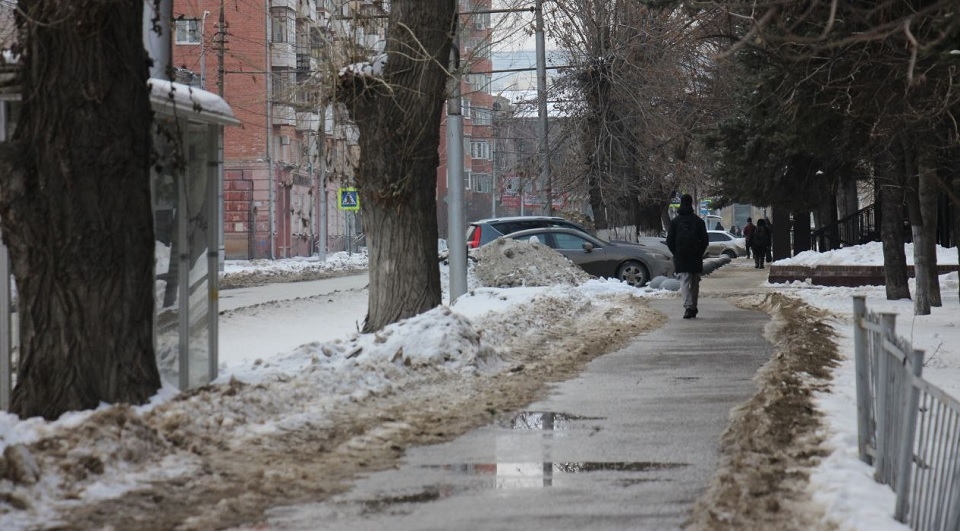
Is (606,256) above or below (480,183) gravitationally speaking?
below

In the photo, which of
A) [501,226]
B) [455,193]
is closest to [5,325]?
[455,193]

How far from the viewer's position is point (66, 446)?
26.1 ft

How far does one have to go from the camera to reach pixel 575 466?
8375 millimetres

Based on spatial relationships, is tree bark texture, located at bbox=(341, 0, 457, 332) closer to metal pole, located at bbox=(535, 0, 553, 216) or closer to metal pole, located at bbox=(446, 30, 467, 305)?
metal pole, located at bbox=(446, 30, 467, 305)

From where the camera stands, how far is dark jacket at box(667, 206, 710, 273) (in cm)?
2177

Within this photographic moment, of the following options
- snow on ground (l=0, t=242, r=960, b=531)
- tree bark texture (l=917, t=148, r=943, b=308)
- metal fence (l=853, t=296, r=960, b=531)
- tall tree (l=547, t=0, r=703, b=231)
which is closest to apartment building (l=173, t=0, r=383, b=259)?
tall tree (l=547, t=0, r=703, b=231)

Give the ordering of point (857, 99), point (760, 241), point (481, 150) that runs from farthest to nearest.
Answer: point (481, 150) < point (760, 241) < point (857, 99)

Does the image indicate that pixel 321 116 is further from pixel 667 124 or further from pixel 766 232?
pixel 766 232

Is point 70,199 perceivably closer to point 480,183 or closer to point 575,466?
point 575,466

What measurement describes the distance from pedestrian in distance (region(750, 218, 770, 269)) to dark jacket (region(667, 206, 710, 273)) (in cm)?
3092

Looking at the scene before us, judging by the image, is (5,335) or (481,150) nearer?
(5,335)

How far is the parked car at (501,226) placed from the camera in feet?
121

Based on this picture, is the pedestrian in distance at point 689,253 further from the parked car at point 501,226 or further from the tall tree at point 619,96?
the tall tree at point 619,96

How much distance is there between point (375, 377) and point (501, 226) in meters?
25.1
